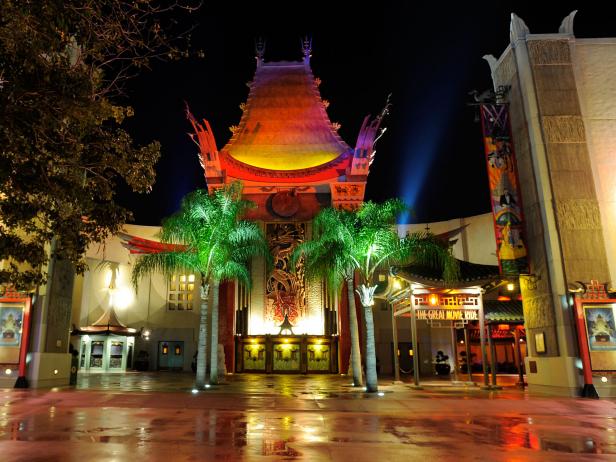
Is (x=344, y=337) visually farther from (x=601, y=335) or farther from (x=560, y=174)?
(x=560, y=174)

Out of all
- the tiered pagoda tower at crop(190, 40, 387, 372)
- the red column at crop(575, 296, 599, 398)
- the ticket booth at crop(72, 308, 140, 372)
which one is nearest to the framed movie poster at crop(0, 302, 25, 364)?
the tiered pagoda tower at crop(190, 40, 387, 372)

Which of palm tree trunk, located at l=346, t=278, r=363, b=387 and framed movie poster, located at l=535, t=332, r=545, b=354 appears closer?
framed movie poster, located at l=535, t=332, r=545, b=354

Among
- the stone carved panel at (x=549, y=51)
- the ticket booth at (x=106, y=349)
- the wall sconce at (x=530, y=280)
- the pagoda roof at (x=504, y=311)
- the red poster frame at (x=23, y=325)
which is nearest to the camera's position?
the wall sconce at (x=530, y=280)

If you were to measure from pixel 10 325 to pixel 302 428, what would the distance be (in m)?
13.1

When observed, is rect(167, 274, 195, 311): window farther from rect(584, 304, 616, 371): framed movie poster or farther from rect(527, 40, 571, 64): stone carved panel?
rect(584, 304, 616, 371): framed movie poster

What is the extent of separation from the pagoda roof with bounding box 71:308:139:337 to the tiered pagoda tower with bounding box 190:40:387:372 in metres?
6.65

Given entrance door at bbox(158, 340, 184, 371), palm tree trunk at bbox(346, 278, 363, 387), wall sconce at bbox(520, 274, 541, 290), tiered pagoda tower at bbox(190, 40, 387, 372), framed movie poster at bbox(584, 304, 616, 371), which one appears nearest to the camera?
framed movie poster at bbox(584, 304, 616, 371)

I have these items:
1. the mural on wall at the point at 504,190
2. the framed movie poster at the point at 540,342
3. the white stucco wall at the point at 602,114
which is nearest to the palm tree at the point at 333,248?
the mural on wall at the point at 504,190

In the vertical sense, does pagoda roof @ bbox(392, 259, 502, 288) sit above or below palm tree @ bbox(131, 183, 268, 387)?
below

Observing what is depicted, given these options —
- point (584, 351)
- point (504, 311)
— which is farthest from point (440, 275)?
point (504, 311)

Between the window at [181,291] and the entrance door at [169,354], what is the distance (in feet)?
8.27

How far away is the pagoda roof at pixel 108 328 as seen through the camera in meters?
28.2

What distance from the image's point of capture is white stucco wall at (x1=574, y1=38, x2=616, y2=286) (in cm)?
1489

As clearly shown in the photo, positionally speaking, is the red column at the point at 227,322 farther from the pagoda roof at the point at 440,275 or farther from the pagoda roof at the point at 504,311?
the pagoda roof at the point at 504,311
